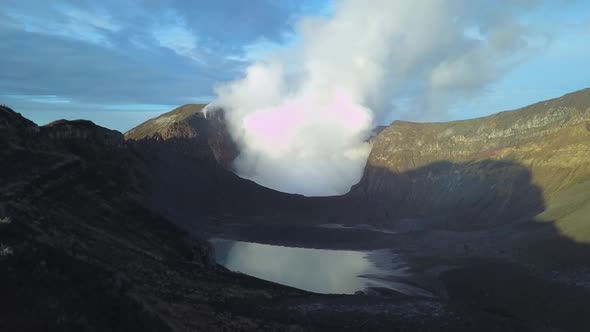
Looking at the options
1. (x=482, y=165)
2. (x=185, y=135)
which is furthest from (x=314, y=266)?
(x=185, y=135)

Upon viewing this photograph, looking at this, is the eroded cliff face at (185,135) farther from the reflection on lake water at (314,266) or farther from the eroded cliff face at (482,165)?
the reflection on lake water at (314,266)

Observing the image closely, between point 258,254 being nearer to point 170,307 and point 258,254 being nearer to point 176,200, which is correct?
point 176,200

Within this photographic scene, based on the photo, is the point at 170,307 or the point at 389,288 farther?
the point at 389,288

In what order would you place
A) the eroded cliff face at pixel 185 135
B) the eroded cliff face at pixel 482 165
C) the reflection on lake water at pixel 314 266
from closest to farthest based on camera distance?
the reflection on lake water at pixel 314 266 < the eroded cliff face at pixel 482 165 < the eroded cliff face at pixel 185 135

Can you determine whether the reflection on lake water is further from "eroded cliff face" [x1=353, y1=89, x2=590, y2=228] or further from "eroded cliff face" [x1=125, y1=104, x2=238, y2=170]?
"eroded cliff face" [x1=125, y1=104, x2=238, y2=170]

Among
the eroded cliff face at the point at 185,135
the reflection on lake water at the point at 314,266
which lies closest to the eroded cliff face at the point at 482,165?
the reflection on lake water at the point at 314,266

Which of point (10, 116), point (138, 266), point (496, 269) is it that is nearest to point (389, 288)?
point (496, 269)
